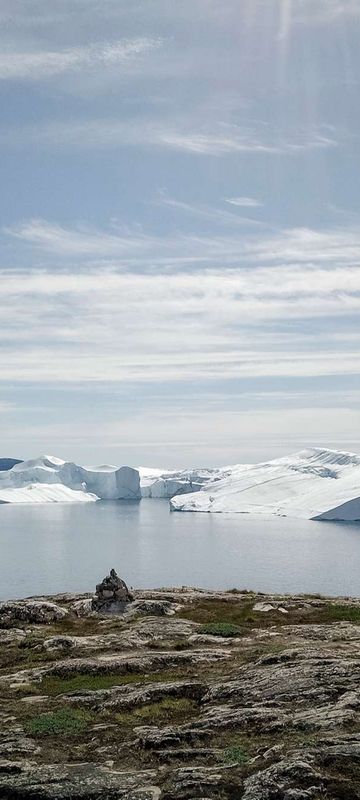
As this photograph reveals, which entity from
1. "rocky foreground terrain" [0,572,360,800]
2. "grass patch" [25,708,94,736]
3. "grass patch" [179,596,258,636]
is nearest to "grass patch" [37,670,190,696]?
"rocky foreground terrain" [0,572,360,800]

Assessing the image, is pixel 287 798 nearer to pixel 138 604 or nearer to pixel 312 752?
pixel 312 752

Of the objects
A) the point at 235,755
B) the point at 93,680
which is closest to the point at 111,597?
the point at 93,680

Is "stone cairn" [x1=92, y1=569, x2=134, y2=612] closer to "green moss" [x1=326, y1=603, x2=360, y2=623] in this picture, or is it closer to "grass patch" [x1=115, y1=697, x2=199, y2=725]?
"green moss" [x1=326, y1=603, x2=360, y2=623]

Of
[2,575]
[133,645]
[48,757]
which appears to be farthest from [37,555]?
[48,757]

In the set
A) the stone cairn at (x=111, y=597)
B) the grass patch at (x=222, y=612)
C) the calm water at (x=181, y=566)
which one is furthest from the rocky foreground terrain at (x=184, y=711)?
the calm water at (x=181, y=566)

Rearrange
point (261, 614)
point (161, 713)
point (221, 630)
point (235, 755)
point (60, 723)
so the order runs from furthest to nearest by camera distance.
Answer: point (261, 614)
point (221, 630)
point (161, 713)
point (60, 723)
point (235, 755)

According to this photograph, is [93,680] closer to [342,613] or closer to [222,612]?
[222,612]

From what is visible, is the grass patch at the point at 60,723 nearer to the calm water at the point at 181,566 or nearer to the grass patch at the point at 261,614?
the grass patch at the point at 261,614
